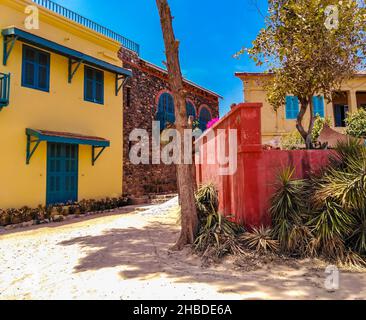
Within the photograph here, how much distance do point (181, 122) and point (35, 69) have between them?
327 inches

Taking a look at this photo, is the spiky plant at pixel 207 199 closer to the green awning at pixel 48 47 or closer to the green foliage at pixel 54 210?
the green foliage at pixel 54 210

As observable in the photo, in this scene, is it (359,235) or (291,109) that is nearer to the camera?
(359,235)

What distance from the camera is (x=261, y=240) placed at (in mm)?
5418

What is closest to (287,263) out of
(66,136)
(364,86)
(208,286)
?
(208,286)

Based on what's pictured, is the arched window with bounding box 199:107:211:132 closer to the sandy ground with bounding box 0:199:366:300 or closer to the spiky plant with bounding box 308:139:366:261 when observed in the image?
the sandy ground with bounding box 0:199:366:300

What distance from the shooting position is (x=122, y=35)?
51.8 feet

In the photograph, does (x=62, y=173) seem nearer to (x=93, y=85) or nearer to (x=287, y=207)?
(x=93, y=85)

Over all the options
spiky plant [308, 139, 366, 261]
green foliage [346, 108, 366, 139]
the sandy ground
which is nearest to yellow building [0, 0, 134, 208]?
the sandy ground

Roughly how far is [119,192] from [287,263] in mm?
11388

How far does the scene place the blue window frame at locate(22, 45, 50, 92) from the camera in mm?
11109

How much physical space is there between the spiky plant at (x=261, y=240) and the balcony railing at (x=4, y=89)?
A: 30.0 feet

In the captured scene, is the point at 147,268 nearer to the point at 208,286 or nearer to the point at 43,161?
the point at 208,286

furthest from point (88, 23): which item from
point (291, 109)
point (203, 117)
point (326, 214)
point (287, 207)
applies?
point (326, 214)

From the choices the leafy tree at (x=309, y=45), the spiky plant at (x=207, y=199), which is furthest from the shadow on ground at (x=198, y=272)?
the leafy tree at (x=309, y=45)
